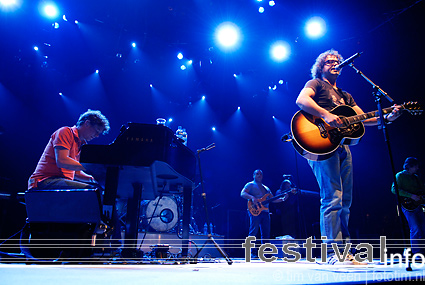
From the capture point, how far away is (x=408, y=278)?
1.36 meters

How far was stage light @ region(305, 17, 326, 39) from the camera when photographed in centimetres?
718

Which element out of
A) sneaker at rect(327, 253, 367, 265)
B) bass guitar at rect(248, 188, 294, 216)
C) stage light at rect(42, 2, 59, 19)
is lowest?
sneaker at rect(327, 253, 367, 265)

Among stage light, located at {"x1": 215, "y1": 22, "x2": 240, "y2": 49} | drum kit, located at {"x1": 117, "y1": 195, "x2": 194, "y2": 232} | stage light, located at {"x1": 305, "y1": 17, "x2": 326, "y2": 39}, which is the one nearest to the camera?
drum kit, located at {"x1": 117, "y1": 195, "x2": 194, "y2": 232}

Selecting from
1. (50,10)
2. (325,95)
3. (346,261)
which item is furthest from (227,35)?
(346,261)

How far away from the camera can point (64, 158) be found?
282cm

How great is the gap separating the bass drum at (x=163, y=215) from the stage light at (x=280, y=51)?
5509 millimetres

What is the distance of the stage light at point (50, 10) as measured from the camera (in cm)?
720

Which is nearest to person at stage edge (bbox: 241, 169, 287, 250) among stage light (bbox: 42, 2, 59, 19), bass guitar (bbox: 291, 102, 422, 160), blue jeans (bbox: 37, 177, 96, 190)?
bass guitar (bbox: 291, 102, 422, 160)

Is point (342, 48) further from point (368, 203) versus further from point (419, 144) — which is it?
point (368, 203)

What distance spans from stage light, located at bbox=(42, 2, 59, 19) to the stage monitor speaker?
21.9 ft

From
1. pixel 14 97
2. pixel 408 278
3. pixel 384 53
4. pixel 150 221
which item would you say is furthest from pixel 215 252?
pixel 14 97

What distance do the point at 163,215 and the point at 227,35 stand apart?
5.53m

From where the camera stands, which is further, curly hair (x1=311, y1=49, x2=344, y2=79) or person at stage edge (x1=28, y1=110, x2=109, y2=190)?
Answer: curly hair (x1=311, y1=49, x2=344, y2=79)

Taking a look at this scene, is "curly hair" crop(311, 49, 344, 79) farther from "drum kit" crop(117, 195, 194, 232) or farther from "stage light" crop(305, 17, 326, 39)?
"stage light" crop(305, 17, 326, 39)
